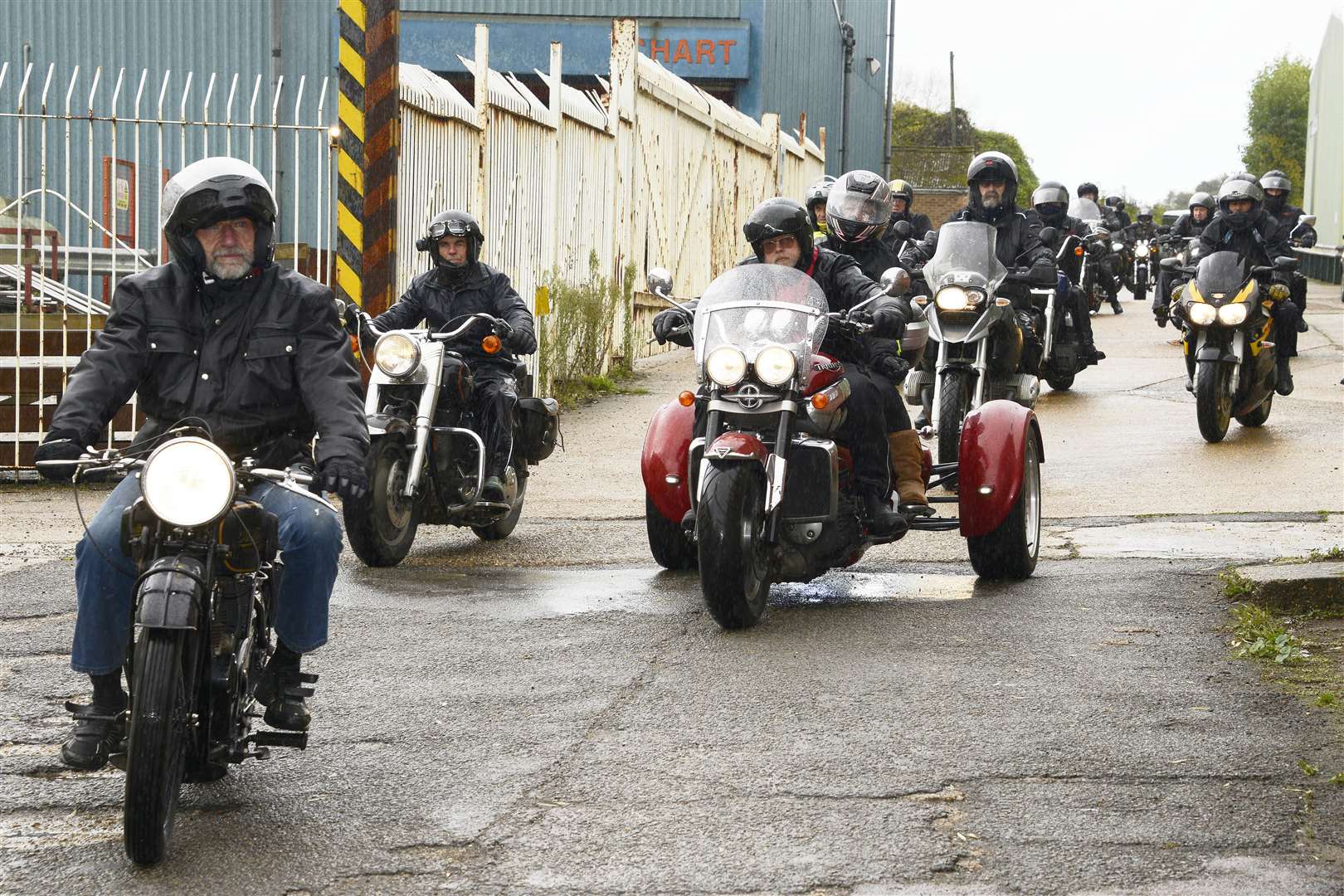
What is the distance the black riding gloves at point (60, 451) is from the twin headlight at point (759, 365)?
2.96 metres

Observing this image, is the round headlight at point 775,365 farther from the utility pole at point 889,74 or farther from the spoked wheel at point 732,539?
the utility pole at point 889,74

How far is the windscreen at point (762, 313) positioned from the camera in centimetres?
727

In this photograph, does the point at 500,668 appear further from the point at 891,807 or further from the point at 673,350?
the point at 673,350

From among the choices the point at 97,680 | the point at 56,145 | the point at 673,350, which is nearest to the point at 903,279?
the point at 97,680

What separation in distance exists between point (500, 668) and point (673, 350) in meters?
16.2

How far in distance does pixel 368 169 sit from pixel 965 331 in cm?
382

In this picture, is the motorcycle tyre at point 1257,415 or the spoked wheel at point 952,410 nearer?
the spoked wheel at point 952,410

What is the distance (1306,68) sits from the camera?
111m

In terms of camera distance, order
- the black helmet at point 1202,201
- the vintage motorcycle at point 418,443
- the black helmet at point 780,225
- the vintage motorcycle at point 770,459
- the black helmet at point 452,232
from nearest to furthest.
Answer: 1. the vintage motorcycle at point 770,459
2. the black helmet at point 780,225
3. the vintage motorcycle at point 418,443
4. the black helmet at point 452,232
5. the black helmet at point 1202,201

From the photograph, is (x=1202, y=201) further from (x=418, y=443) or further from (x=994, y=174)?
(x=418, y=443)

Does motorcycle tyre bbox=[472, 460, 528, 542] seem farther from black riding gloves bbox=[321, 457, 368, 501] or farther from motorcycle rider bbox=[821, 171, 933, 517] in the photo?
black riding gloves bbox=[321, 457, 368, 501]

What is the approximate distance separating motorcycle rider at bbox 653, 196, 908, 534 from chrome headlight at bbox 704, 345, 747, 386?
571mm

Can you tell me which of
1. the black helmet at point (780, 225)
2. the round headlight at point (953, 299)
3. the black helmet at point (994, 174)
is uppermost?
the black helmet at point (994, 174)

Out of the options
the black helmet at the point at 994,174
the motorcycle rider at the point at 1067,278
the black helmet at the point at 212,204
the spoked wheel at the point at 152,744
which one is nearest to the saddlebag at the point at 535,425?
the black helmet at the point at 994,174
